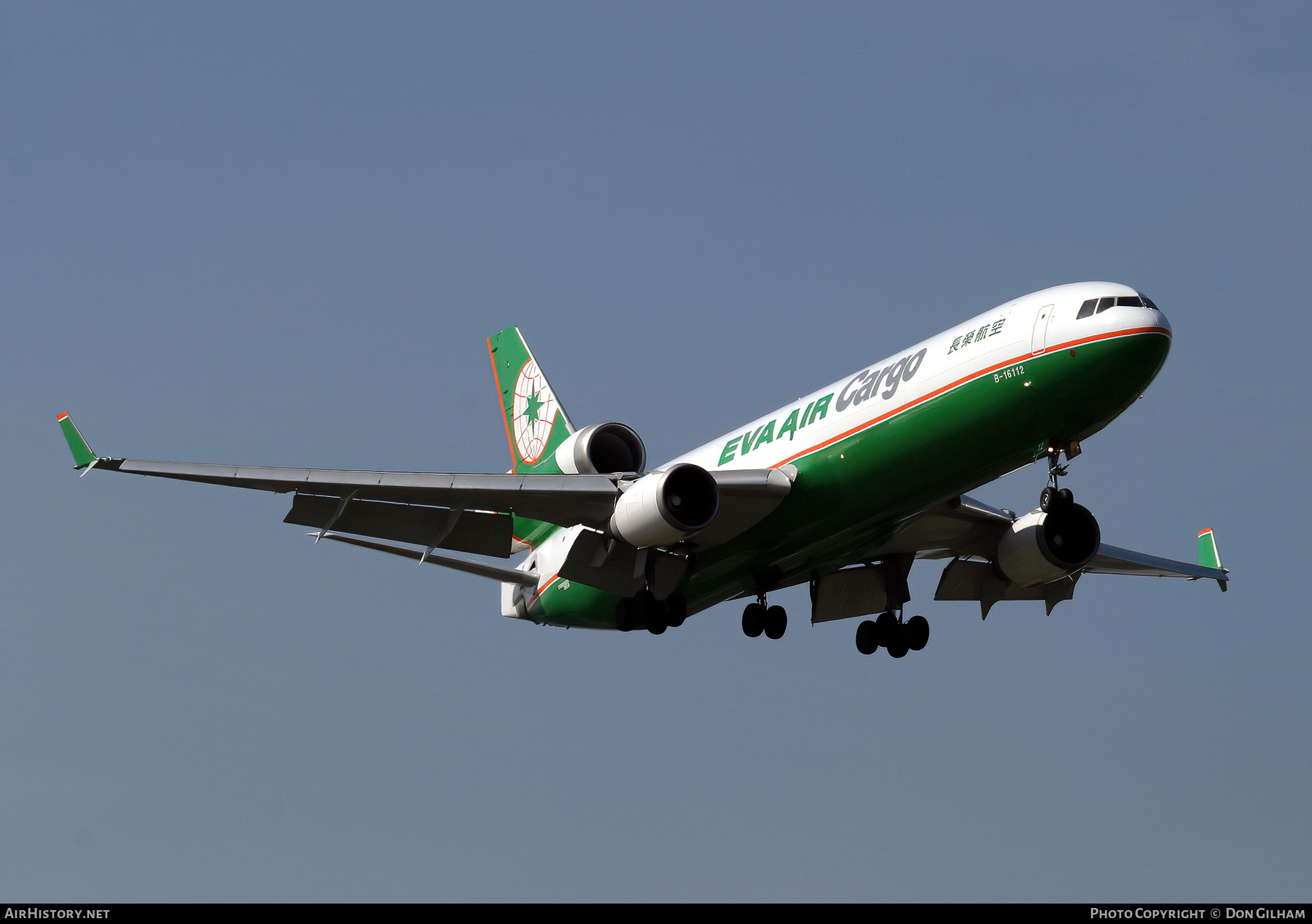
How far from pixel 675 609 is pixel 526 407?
1026 centimetres

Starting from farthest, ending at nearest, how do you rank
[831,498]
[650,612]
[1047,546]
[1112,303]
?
[1047,546]
[650,612]
[831,498]
[1112,303]

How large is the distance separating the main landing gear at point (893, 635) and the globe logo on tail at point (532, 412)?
31.0 feet

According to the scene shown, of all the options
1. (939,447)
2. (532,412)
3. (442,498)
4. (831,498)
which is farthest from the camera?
(532,412)

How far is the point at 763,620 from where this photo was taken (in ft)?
111

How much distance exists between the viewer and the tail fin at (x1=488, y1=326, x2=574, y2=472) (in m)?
38.2

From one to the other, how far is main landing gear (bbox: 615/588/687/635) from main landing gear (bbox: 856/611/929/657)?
5.09 meters

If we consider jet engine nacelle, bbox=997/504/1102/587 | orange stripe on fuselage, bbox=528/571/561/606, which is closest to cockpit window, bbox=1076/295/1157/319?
jet engine nacelle, bbox=997/504/1102/587

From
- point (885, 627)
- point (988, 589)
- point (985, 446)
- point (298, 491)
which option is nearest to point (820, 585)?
point (885, 627)

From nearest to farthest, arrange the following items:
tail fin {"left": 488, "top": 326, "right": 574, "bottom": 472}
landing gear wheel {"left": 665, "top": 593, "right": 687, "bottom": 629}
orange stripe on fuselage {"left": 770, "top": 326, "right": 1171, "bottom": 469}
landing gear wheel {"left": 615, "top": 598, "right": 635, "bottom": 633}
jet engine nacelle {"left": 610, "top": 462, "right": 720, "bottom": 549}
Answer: orange stripe on fuselage {"left": 770, "top": 326, "right": 1171, "bottom": 469} < jet engine nacelle {"left": 610, "top": 462, "right": 720, "bottom": 549} < landing gear wheel {"left": 615, "top": 598, "right": 635, "bottom": 633} < landing gear wheel {"left": 665, "top": 593, "right": 687, "bottom": 629} < tail fin {"left": 488, "top": 326, "right": 574, "bottom": 472}

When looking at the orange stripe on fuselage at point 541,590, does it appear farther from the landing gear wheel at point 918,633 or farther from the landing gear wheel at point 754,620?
the landing gear wheel at point 918,633

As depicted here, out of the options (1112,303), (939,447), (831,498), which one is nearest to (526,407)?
(831,498)

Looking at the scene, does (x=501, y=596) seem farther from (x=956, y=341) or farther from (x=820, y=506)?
(x=956, y=341)

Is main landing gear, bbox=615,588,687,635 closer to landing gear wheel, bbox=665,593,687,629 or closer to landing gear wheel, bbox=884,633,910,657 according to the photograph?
landing gear wheel, bbox=665,593,687,629

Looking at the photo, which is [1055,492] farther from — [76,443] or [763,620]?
[76,443]
